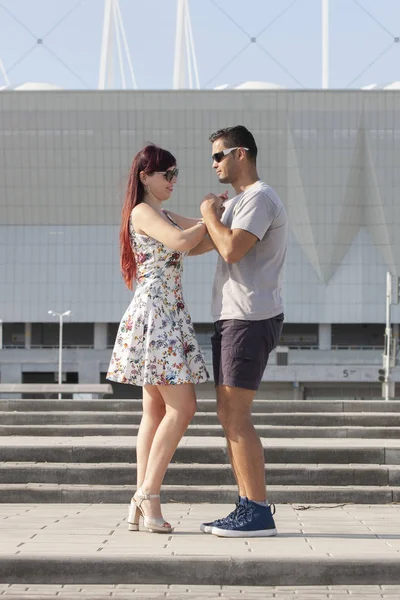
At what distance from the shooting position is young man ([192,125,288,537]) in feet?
19.2

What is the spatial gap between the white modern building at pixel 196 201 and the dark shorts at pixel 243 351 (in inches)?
2375

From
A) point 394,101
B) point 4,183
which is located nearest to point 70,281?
point 4,183

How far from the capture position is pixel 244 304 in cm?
598

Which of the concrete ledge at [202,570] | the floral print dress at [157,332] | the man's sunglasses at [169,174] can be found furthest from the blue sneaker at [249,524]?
the man's sunglasses at [169,174]

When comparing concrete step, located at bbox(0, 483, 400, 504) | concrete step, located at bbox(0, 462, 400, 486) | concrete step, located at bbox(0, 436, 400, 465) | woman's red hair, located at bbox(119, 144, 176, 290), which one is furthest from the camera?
concrete step, located at bbox(0, 436, 400, 465)

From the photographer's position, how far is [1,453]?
27.1 feet

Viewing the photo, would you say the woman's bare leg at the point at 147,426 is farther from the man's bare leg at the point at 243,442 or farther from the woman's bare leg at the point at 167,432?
the man's bare leg at the point at 243,442

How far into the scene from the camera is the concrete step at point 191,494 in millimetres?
7383

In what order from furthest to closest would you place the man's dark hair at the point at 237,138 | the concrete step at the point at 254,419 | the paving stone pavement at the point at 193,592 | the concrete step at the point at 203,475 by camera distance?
the concrete step at the point at 254,419 < the concrete step at the point at 203,475 < the man's dark hair at the point at 237,138 < the paving stone pavement at the point at 193,592

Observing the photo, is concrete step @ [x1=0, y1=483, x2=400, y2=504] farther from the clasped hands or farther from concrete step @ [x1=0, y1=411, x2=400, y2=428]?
concrete step @ [x1=0, y1=411, x2=400, y2=428]

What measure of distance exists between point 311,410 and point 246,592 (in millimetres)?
6555

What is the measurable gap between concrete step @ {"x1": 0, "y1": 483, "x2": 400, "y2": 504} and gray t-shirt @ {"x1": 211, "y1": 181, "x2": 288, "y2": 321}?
1.77 metres

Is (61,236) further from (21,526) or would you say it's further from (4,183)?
(21,526)

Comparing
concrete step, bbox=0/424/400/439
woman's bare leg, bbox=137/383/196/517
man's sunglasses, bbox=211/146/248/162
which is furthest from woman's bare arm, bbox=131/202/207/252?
concrete step, bbox=0/424/400/439
